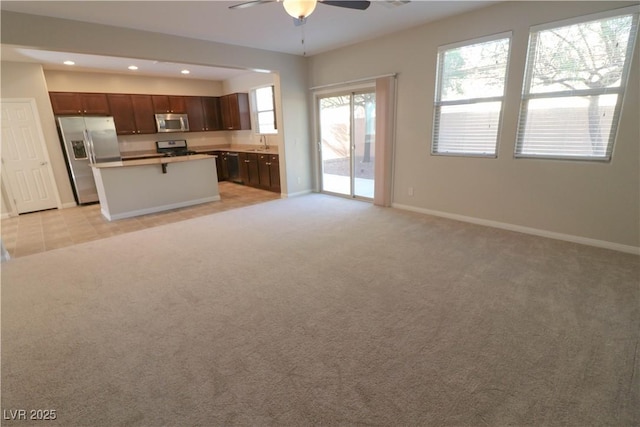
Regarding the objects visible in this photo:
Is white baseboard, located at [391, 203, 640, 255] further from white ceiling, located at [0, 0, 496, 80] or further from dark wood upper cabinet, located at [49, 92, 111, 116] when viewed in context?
dark wood upper cabinet, located at [49, 92, 111, 116]

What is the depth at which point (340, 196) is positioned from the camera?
6.06m

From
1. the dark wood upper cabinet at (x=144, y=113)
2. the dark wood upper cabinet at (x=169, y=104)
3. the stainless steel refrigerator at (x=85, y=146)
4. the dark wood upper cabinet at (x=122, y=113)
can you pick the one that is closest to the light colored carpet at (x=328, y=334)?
the stainless steel refrigerator at (x=85, y=146)

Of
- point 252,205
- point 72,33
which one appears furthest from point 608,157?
point 72,33

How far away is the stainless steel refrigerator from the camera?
5.63m

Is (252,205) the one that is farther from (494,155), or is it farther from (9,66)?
(9,66)

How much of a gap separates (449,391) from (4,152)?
24.7 feet

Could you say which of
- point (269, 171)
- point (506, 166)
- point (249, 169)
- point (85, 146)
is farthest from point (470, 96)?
point (85, 146)

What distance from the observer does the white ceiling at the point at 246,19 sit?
322 centimetres

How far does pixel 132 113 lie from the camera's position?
6.80m

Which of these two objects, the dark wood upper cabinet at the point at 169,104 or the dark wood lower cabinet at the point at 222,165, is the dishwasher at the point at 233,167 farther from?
the dark wood upper cabinet at the point at 169,104

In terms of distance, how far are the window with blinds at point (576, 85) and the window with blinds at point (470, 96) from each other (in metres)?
0.31

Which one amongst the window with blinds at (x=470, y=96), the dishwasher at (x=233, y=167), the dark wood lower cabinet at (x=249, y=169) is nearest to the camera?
the window with blinds at (x=470, y=96)

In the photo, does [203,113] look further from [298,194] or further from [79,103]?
[298,194]

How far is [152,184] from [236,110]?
335 centimetres
